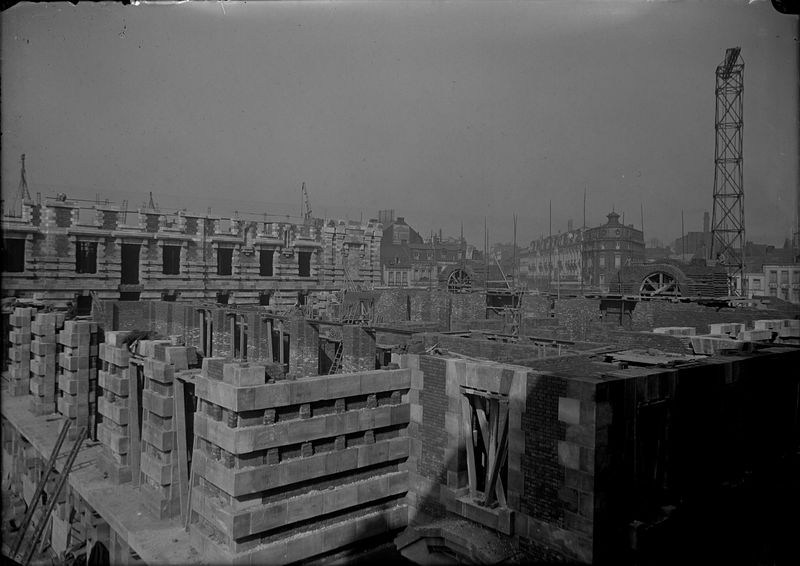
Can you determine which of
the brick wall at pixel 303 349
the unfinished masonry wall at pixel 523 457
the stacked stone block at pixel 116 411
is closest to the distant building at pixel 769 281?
the brick wall at pixel 303 349

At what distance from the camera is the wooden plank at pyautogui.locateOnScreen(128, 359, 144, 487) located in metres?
16.4

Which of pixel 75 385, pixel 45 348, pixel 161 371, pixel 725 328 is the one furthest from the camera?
pixel 45 348

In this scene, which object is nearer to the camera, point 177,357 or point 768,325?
point 177,357

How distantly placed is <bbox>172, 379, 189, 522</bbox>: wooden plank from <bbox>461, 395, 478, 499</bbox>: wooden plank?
7.28 metres

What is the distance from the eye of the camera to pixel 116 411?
17.1 meters

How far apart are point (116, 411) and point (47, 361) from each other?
8189 millimetres

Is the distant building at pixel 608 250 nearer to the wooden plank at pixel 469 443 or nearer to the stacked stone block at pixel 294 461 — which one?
the stacked stone block at pixel 294 461

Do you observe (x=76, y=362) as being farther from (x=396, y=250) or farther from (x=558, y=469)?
(x=396, y=250)

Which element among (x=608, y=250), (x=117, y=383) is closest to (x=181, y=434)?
(x=117, y=383)

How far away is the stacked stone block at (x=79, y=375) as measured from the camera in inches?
819

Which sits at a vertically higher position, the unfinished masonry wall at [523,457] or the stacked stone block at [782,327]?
the stacked stone block at [782,327]

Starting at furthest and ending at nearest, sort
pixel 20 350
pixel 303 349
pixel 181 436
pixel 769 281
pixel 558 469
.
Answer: pixel 769 281 < pixel 20 350 < pixel 303 349 < pixel 181 436 < pixel 558 469

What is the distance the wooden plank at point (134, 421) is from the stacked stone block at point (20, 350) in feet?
37.0

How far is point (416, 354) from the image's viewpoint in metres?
12.5
